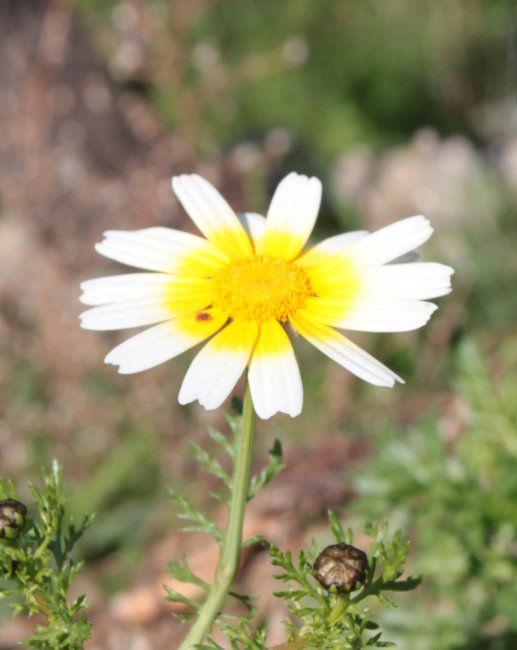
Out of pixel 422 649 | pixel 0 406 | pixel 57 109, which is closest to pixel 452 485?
pixel 422 649

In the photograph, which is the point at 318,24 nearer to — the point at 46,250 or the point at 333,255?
the point at 46,250

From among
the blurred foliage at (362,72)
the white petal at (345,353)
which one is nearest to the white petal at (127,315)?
the white petal at (345,353)

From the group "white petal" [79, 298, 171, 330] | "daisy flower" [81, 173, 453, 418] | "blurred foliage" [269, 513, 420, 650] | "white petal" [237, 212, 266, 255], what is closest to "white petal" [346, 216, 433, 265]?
"daisy flower" [81, 173, 453, 418]

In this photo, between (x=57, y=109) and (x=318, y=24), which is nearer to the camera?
(x=57, y=109)

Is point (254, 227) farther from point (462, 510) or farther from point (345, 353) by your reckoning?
point (462, 510)

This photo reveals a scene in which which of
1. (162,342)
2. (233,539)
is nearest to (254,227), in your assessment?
(162,342)

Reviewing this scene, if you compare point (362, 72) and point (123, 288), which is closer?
point (123, 288)
